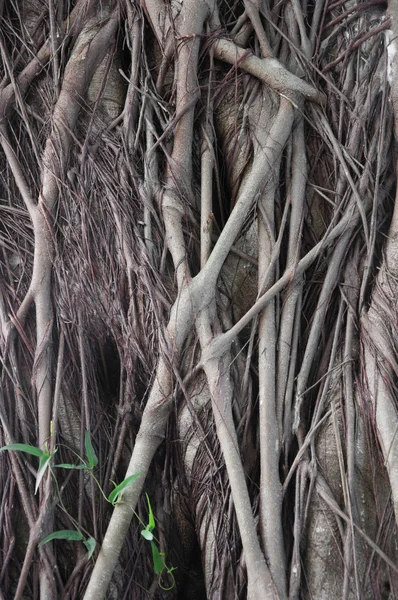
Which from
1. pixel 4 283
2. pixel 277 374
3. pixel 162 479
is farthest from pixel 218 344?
pixel 4 283

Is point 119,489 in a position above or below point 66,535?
above

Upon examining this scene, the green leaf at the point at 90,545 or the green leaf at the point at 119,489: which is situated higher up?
the green leaf at the point at 119,489

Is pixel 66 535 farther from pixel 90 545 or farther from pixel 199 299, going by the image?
pixel 199 299

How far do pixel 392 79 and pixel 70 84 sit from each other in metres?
1.03

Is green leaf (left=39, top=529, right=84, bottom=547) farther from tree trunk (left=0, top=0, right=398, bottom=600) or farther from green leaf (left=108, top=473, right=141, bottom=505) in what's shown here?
green leaf (left=108, top=473, right=141, bottom=505)

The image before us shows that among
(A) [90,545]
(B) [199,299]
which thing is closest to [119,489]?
(A) [90,545]

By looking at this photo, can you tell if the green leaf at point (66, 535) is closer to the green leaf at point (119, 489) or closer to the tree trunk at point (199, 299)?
the tree trunk at point (199, 299)

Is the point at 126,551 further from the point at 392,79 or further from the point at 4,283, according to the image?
the point at 392,79

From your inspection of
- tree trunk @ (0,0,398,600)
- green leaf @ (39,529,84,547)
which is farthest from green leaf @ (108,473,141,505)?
green leaf @ (39,529,84,547)

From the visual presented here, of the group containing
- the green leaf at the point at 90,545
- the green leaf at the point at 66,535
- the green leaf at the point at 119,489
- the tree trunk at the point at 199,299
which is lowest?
the green leaf at the point at 90,545

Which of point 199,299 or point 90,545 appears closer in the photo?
point 90,545

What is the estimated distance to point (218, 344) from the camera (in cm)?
175

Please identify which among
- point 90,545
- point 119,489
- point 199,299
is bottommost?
point 90,545

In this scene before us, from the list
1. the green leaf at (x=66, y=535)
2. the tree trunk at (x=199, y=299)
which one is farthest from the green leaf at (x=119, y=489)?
the green leaf at (x=66, y=535)
